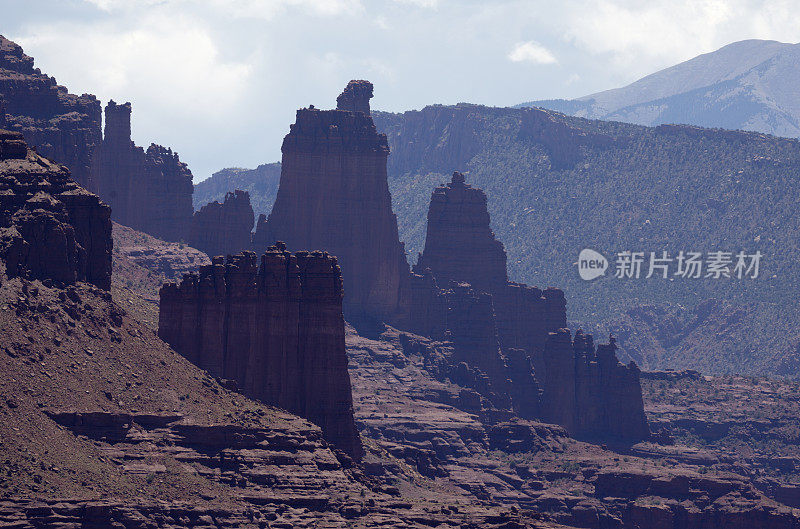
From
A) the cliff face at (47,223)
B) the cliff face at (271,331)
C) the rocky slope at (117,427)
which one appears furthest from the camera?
the cliff face at (271,331)

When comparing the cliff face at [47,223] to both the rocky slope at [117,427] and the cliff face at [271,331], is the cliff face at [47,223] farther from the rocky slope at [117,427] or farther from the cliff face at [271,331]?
the cliff face at [271,331]

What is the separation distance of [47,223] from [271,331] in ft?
74.8

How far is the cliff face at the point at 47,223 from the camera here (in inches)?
5418

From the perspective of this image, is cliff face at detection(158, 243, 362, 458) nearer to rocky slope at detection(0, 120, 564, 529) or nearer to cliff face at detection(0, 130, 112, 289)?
rocky slope at detection(0, 120, 564, 529)

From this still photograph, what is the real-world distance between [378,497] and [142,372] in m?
15.6

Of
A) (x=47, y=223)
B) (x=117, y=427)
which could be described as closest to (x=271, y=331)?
(x=47, y=223)

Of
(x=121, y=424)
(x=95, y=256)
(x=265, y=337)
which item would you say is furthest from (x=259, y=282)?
(x=121, y=424)

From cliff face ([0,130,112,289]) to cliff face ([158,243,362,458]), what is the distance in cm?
1117

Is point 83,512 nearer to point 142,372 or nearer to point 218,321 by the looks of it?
point 142,372

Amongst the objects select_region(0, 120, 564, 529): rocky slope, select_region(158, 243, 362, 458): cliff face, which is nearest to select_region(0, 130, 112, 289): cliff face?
select_region(0, 120, 564, 529): rocky slope

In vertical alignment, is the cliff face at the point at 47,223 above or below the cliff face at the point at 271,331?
above

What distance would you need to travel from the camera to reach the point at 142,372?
463 ft

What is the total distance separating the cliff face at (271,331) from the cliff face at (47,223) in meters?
11.2

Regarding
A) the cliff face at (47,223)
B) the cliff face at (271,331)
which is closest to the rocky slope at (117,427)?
the cliff face at (47,223)
